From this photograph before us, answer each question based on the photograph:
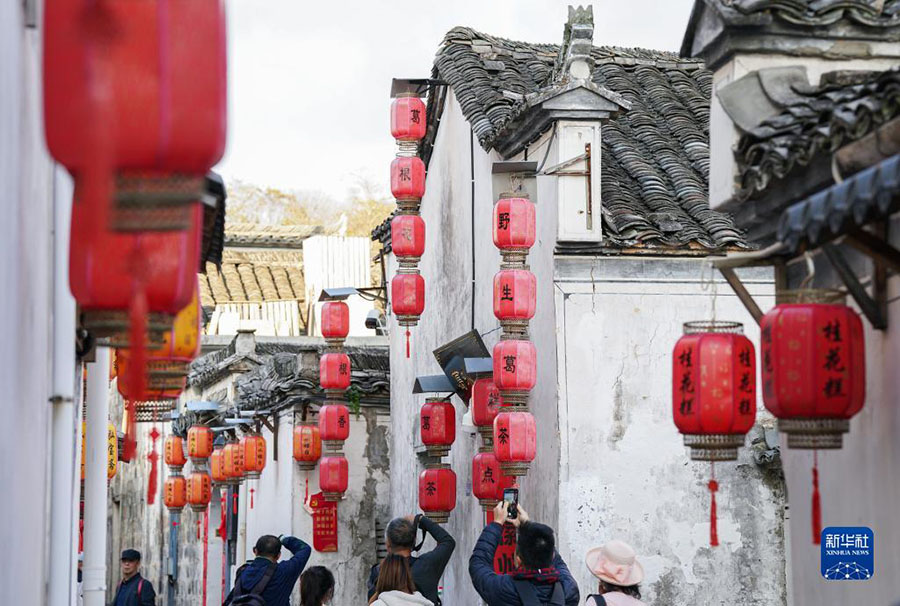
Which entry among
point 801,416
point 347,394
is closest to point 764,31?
point 801,416

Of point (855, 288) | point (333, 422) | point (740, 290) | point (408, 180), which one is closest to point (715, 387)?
point (740, 290)

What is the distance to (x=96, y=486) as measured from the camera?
33.6 feet

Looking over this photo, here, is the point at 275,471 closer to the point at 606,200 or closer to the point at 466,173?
the point at 466,173

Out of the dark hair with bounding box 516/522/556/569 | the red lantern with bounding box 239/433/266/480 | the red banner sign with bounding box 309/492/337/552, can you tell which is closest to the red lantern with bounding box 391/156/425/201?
the red banner sign with bounding box 309/492/337/552

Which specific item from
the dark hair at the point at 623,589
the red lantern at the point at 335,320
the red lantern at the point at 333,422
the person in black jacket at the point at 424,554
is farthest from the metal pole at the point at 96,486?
the red lantern at the point at 333,422

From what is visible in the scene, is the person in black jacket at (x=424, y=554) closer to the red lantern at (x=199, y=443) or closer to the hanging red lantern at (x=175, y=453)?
the red lantern at (x=199, y=443)

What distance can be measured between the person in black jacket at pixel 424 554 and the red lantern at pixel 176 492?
58.4 feet

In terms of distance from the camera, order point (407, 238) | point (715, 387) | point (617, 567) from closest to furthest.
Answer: point (715, 387), point (617, 567), point (407, 238)

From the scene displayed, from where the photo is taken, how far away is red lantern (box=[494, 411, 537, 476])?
45.4ft

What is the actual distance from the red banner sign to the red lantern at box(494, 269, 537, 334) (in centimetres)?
850

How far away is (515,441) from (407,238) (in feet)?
16.1

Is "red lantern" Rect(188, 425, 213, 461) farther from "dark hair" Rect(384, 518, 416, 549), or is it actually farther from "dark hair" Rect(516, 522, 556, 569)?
"dark hair" Rect(516, 522, 556, 569)

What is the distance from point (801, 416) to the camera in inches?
287

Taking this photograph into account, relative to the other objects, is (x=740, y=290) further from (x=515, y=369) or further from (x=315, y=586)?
(x=515, y=369)
